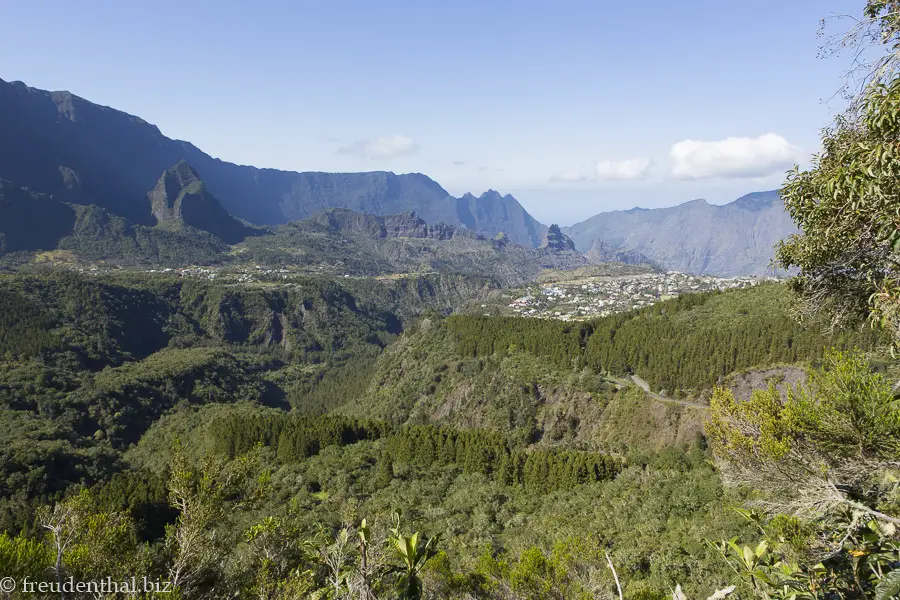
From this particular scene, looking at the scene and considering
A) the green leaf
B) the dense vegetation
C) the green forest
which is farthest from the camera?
the dense vegetation

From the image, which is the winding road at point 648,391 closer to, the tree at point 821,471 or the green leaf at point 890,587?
the tree at point 821,471

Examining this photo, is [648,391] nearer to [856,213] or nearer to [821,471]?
[821,471]

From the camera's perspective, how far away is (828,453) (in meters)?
12.1

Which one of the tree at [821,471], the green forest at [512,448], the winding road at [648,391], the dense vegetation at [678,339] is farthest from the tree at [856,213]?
the winding road at [648,391]

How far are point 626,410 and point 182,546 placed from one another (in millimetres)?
58375

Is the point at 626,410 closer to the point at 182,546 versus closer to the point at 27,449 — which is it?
the point at 182,546

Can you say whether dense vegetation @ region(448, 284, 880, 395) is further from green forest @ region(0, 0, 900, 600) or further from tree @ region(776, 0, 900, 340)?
tree @ region(776, 0, 900, 340)

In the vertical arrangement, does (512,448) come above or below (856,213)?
below

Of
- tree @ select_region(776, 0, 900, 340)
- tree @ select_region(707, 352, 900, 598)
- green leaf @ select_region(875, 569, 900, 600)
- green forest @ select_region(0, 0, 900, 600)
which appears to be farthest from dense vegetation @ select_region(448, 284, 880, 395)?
green leaf @ select_region(875, 569, 900, 600)

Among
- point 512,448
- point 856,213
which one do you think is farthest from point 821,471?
point 512,448

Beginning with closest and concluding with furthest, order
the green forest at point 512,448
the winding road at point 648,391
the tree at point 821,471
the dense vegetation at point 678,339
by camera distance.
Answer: the tree at point 821,471, the green forest at point 512,448, the winding road at point 648,391, the dense vegetation at point 678,339

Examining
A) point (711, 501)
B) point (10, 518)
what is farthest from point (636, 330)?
point (10, 518)

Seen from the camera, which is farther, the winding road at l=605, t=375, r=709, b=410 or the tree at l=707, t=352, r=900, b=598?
the winding road at l=605, t=375, r=709, b=410

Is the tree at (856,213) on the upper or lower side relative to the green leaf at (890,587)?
upper
